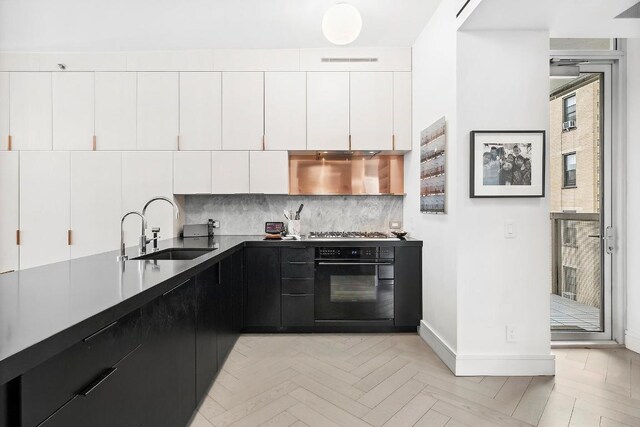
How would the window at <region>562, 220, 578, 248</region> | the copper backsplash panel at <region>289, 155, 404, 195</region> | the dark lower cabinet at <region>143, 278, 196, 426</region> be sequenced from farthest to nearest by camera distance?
the copper backsplash panel at <region>289, 155, 404, 195</region>
the window at <region>562, 220, 578, 248</region>
the dark lower cabinet at <region>143, 278, 196, 426</region>

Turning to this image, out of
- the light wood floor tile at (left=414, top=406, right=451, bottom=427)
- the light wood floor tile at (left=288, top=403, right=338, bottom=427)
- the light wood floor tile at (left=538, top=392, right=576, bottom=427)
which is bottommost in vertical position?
the light wood floor tile at (left=288, top=403, right=338, bottom=427)

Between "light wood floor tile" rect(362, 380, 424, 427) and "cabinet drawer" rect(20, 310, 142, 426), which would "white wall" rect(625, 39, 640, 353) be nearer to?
"light wood floor tile" rect(362, 380, 424, 427)

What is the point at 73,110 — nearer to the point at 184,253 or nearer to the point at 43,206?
the point at 43,206

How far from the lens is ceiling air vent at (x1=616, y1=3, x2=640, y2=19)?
2.31m

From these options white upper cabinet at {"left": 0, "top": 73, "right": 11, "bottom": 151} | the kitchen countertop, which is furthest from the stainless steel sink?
white upper cabinet at {"left": 0, "top": 73, "right": 11, "bottom": 151}

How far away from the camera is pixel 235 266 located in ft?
10.2

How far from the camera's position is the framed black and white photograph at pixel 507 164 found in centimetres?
253

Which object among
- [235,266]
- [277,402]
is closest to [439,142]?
[235,266]

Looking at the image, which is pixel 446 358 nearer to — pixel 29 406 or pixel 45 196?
pixel 29 406

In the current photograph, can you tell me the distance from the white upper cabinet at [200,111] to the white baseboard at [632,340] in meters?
4.20

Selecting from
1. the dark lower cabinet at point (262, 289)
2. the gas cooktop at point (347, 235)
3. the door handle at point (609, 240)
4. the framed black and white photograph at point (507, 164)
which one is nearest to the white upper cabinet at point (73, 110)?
the dark lower cabinet at point (262, 289)

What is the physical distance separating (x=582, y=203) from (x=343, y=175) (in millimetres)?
2316

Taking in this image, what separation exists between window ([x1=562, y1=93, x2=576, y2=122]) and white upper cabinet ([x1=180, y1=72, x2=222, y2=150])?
3378 millimetres

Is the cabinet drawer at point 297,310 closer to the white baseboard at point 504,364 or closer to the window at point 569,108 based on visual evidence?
the white baseboard at point 504,364
